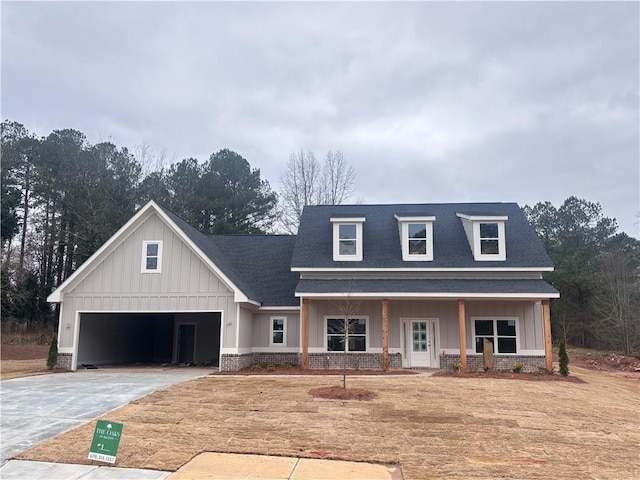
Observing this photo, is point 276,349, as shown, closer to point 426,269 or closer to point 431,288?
point 431,288

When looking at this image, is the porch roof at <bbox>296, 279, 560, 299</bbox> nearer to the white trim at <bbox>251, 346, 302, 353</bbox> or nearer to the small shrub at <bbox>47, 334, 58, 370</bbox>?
the white trim at <bbox>251, 346, 302, 353</bbox>

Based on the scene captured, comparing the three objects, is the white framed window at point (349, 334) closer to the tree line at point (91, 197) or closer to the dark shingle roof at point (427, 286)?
the dark shingle roof at point (427, 286)

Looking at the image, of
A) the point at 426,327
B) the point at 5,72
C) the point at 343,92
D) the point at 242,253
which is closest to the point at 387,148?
the point at 343,92

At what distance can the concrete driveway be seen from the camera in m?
9.13

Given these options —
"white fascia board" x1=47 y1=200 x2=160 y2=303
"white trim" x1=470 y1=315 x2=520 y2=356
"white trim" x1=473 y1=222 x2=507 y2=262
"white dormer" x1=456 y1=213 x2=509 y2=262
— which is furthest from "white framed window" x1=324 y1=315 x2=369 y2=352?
"white fascia board" x1=47 y1=200 x2=160 y2=303

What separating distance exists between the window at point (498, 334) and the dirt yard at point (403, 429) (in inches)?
187

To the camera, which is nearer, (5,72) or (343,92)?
(5,72)

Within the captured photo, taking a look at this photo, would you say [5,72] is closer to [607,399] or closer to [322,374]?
[322,374]

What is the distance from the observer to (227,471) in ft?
23.2

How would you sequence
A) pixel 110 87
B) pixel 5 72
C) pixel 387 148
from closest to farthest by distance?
pixel 5 72, pixel 110 87, pixel 387 148

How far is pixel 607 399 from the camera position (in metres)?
13.6

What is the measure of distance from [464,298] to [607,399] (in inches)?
216

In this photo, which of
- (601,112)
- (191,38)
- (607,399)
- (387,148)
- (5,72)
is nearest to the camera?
(607,399)

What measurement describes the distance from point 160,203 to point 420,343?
25.3 meters
